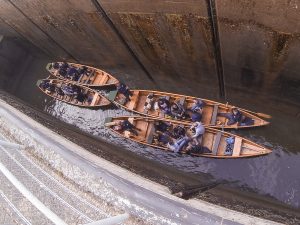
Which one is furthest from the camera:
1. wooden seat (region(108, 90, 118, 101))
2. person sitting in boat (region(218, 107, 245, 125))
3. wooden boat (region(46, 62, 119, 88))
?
wooden boat (region(46, 62, 119, 88))

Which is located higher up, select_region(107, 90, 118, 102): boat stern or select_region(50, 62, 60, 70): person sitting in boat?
select_region(50, 62, 60, 70): person sitting in boat

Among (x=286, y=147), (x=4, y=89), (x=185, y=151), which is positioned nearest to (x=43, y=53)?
(x=4, y=89)

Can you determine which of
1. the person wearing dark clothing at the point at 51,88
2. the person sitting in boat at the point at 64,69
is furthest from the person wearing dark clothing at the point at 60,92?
the person sitting in boat at the point at 64,69

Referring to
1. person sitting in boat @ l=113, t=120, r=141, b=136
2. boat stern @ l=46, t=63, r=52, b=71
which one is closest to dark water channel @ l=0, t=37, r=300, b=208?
person sitting in boat @ l=113, t=120, r=141, b=136

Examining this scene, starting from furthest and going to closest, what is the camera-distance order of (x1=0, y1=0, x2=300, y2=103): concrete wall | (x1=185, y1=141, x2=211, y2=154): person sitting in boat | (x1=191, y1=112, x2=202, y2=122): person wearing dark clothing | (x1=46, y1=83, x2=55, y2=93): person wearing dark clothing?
(x1=46, y1=83, x2=55, y2=93): person wearing dark clothing < (x1=191, y1=112, x2=202, y2=122): person wearing dark clothing < (x1=185, y1=141, x2=211, y2=154): person sitting in boat < (x1=0, y1=0, x2=300, y2=103): concrete wall

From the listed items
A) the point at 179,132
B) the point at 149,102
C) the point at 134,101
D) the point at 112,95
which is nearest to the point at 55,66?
the point at 112,95

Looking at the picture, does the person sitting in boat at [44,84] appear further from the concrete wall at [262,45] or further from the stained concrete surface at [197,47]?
the concrete wall at [262,45]

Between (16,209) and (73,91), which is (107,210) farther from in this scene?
(73,91)

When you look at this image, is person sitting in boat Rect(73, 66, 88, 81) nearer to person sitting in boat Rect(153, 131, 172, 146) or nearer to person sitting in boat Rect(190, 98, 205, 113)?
person sitting in boat Rect(153, 131, 172, 146)
